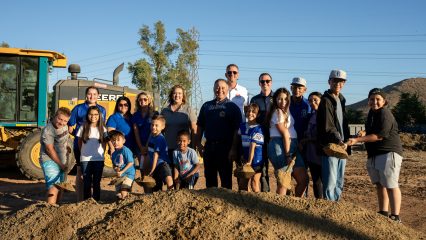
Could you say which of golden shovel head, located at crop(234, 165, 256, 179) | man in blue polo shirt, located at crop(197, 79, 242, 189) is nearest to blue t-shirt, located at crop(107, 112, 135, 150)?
man in blue polo shirt, located at crop(197, 79, 242, 189)

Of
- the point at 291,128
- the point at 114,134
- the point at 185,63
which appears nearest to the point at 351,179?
the point at 291,128

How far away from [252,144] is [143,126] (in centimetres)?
152

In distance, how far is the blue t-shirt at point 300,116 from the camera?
5.75 metres

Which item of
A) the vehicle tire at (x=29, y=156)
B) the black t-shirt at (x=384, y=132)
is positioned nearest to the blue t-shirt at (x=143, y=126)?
the black t-shirt at (x=384, y=132)

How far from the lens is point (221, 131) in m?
5.66

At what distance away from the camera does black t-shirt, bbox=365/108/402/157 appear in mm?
5203

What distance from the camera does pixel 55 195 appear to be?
5.89 meters

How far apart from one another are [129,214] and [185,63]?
30338 millimetres

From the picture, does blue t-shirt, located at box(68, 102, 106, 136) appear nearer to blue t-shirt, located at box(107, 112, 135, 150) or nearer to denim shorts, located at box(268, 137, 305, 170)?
blue t-shirt, located at box(107, 112, 135, 150)

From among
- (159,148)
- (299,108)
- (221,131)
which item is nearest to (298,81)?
(299,108)

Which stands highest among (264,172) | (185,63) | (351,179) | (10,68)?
(185,63)

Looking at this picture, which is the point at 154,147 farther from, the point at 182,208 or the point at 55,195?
the point at 182,208

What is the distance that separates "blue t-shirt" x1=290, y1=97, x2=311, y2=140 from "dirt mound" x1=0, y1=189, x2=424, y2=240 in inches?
56.2

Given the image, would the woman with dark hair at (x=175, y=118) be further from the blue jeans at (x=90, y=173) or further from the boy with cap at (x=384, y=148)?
the boy with cap at (x=384, y=148)
